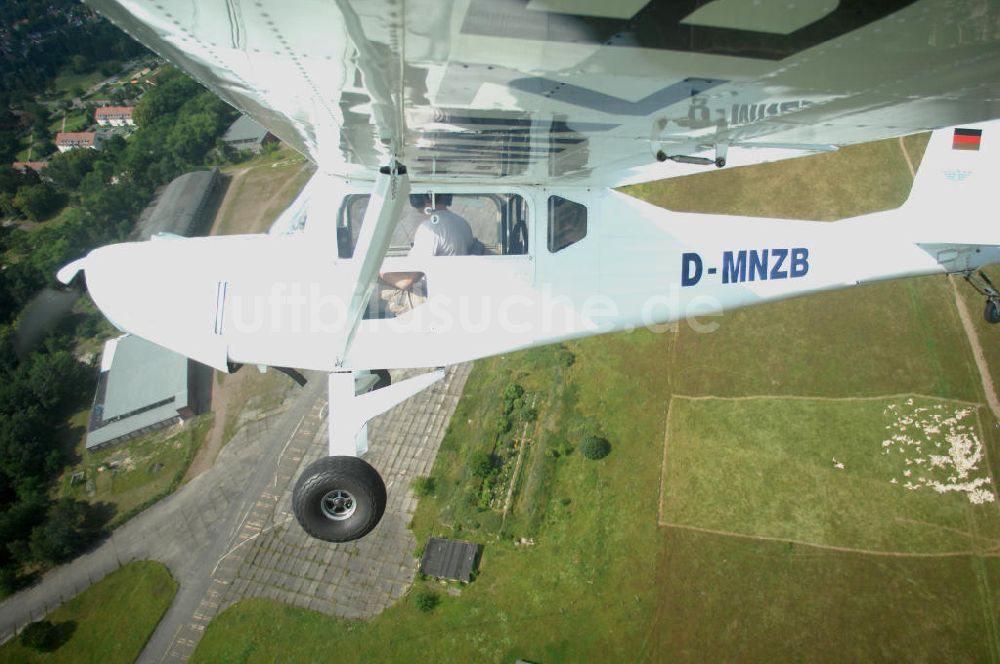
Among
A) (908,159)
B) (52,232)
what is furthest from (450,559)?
(52,232)

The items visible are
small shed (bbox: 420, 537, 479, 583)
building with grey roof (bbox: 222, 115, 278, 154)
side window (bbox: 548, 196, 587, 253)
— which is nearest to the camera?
side window (bbox: 548, 196, 587, 253)

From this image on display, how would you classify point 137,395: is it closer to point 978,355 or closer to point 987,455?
point 987,455

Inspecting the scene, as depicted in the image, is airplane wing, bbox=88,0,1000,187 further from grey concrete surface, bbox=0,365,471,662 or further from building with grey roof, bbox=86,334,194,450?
building with grey roof, bbox=86,334,194,450

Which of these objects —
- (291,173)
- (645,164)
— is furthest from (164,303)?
(291,173)

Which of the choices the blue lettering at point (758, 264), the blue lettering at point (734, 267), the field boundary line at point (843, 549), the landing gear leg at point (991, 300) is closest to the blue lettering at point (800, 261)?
the blue lettering at point (758, 264)

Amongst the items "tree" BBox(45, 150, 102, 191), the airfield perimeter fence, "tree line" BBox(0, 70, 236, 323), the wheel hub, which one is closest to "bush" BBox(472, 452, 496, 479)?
the wheel hub

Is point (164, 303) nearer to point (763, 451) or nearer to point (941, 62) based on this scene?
point (941, 62)
